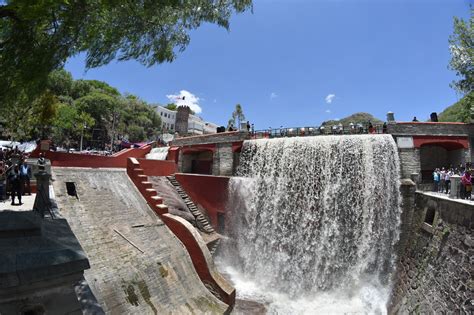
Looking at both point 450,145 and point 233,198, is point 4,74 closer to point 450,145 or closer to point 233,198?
point 233,198

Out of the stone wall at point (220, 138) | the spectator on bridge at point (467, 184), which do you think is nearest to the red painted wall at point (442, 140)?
the spectator on bridge at point (467, 184)

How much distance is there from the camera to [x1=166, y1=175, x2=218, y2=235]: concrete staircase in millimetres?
17781

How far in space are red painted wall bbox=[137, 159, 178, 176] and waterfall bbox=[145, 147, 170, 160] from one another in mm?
6065

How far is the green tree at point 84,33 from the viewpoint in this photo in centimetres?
636

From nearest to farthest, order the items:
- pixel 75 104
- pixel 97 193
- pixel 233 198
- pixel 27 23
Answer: pixel 27 23 < pixel 97 193 < pixel 233 198 < pixel 75 104

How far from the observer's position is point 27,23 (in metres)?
6.21

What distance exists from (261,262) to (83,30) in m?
13.3

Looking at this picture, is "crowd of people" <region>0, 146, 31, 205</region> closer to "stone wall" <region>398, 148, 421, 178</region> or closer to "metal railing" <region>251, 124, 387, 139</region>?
"metal railing" <region>251, 124, 387, 139</region>

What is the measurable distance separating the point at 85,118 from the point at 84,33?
35.0 meters

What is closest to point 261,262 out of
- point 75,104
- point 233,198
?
point 233,198

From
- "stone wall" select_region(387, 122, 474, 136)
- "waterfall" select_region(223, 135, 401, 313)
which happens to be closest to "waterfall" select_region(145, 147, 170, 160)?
"waterfall" select_region(223, 135, 401, 313)

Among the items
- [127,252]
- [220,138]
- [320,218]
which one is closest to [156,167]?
[220,138]

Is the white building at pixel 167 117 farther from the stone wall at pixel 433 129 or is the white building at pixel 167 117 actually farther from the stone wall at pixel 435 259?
the stone wall at pixel 435 259

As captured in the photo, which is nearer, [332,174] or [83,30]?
[83,30]
